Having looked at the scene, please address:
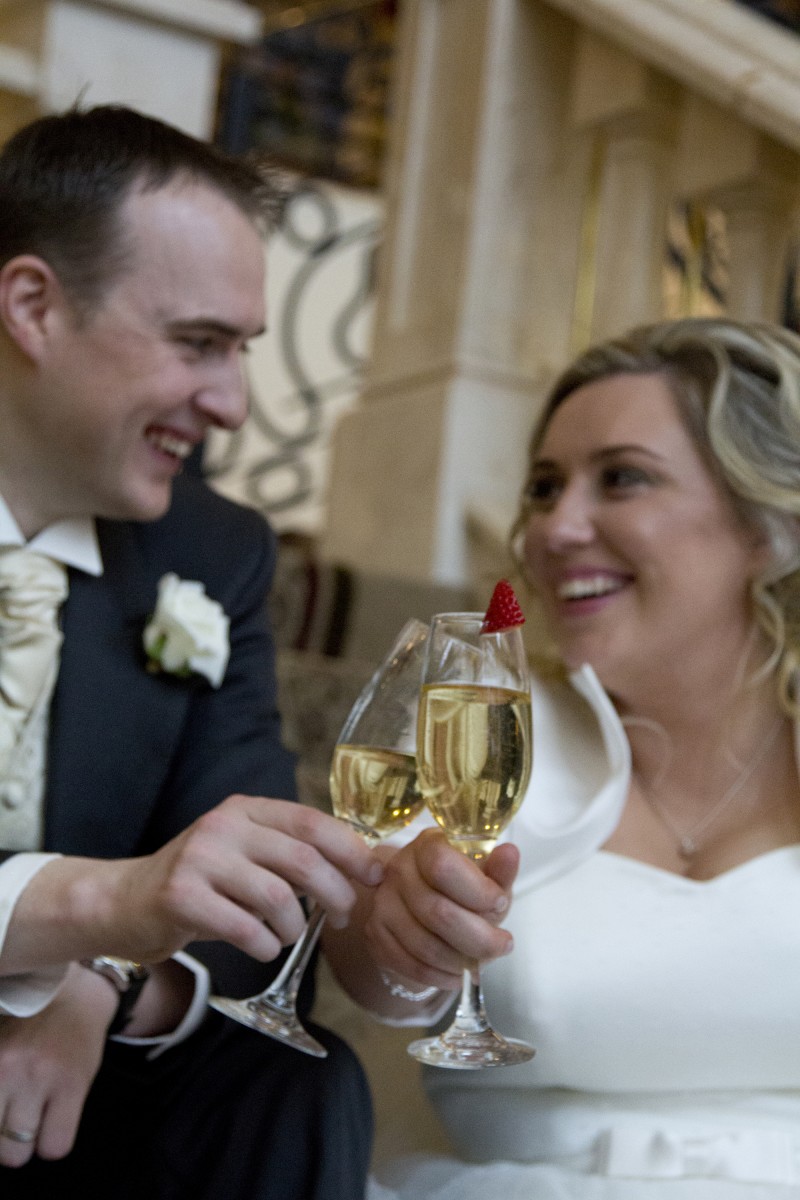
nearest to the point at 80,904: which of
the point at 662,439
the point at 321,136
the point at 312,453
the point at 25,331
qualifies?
the point at 25,331

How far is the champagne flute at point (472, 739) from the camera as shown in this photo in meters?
1.24

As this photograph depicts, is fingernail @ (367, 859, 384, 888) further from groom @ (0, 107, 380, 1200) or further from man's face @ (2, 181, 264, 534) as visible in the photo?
man's face @ (2, 181, 264, 534)

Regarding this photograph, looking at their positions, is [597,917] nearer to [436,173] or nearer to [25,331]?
[25,331]

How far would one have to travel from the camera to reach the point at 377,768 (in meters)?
1.35

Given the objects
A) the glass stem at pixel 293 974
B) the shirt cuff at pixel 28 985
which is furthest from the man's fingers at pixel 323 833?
the shirt cuff at pixel 28 985

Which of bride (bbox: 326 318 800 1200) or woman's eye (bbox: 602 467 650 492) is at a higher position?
woman's eye (bbox: 602 467 650 492)

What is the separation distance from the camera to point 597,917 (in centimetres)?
186

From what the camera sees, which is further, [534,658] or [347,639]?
[347,639]

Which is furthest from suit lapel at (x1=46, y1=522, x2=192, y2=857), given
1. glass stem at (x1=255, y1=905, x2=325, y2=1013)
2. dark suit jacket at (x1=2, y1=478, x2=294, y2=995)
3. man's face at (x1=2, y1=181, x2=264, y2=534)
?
glass stem at (x1=255, y1=905, x2=325, y2=1013)

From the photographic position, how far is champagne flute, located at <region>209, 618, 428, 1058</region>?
1348 millimetres

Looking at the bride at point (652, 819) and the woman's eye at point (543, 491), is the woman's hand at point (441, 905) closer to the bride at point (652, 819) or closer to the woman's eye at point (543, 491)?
the bride at point (652, 819)

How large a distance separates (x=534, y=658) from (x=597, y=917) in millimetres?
478

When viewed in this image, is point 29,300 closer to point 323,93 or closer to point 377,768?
point 377,768

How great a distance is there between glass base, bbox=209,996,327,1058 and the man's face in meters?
0.76
